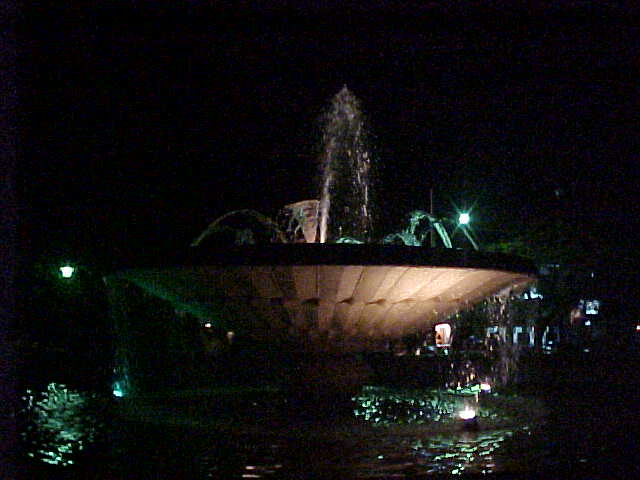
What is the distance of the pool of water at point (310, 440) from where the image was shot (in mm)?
8820

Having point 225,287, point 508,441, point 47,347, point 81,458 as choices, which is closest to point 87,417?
point 225,287

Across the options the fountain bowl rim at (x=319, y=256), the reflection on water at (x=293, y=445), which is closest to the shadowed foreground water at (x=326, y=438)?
the reflection on water at (x=293, y=445)

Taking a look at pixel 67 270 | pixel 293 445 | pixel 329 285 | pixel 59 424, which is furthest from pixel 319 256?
pixel 67 270

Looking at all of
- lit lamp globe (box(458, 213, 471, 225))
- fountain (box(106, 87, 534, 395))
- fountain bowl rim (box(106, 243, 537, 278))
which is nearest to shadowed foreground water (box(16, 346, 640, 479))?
fountain (box(106, 87, 534, 395))

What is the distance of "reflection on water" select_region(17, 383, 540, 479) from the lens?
29.0ft

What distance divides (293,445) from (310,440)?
373 millimetres

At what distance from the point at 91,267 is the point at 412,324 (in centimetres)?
1587

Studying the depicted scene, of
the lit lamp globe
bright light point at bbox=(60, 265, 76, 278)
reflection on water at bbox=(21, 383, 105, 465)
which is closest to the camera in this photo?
reflection on water at bbox=(21, 383, 105, 465)

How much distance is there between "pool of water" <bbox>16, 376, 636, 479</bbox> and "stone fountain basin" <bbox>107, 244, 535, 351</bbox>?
133cm

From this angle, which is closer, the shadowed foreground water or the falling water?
the shadowed foreground water

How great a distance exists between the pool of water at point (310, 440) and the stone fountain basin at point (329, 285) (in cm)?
133

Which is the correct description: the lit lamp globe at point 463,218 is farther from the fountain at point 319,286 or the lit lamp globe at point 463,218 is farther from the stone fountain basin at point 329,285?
the stone fountain basin at point 329,285

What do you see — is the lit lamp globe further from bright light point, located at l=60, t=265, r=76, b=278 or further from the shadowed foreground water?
bright light point, located at l=60, t=265, r=76, b=278

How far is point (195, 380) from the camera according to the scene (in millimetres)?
22828
